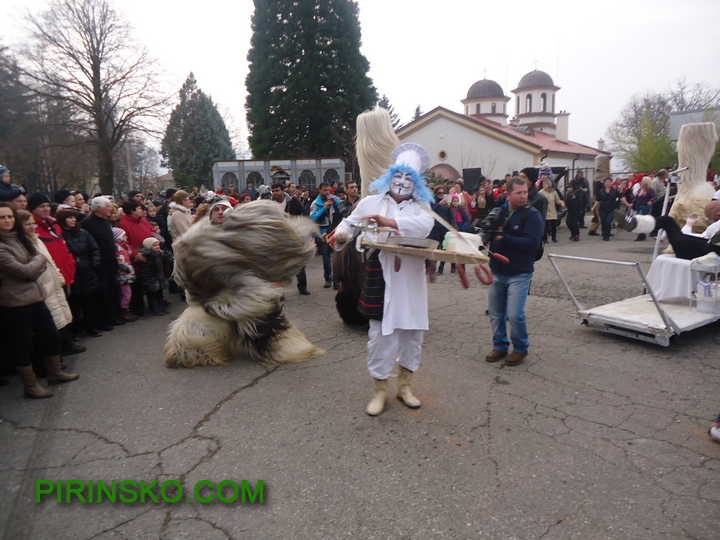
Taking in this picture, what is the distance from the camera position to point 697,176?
6.03 metres

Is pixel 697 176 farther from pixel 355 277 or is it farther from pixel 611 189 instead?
pixel 611 189

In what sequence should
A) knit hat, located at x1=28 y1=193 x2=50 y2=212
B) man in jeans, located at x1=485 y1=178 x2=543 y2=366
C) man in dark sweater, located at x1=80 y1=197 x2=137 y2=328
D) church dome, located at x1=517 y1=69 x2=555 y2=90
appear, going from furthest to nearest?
church dome, located at x1=517 y1=69 x2=555 y2=90, man in dark sweater, located at x1=80 y1=197 x2=137 y2=328, knit hat, located at x1=28 y1=193 x2=50 y2=212, man in jeans, located at x1=485 y1=178 x2=543 y2=366

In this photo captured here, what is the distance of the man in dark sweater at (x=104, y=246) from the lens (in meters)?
6.03

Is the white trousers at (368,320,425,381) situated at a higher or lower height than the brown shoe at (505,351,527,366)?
higher

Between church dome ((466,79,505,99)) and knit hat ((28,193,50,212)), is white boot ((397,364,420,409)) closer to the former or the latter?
knit hat ((28,193,50,212))

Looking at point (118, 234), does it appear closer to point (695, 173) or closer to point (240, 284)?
point (240, 284)

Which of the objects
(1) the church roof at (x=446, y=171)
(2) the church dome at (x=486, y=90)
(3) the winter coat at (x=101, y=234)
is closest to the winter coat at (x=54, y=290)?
(3) the winter coat at (x=101, y=234)

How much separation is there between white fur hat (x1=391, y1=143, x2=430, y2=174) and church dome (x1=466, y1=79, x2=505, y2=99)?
1943 inches

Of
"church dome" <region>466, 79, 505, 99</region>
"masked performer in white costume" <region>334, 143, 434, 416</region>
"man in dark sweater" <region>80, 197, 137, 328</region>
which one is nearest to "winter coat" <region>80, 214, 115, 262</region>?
"man in dark sweater" <region>80, 197, 137, 328</region>

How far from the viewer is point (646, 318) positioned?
4949mm

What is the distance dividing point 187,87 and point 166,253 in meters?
42.4

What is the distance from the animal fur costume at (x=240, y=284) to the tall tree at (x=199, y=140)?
36380mm

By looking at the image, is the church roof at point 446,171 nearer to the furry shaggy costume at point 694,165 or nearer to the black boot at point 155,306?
the furry shaggy costume at point 694,165

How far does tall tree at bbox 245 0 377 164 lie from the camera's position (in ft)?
104
